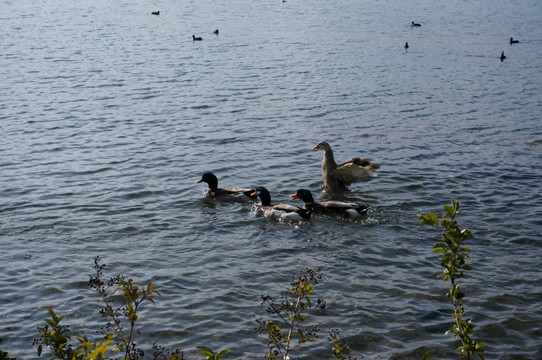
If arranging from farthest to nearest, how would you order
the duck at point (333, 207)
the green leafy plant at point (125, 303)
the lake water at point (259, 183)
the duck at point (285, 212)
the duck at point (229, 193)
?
the duck at point (229, 193) → the duck at point (285, 212) → the duck at point (333, 207) → the lake water at point (259, 183) → the green leafy plant at point (125, 303)

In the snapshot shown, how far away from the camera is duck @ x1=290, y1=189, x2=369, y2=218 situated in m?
13.0

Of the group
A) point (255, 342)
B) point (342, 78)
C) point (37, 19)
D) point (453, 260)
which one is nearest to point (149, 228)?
point (255, 342)

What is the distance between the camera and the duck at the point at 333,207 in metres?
13.0

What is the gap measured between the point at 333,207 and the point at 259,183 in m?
2.95

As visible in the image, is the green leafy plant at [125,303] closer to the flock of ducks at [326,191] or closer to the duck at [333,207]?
the flock of ducks at [326,191]

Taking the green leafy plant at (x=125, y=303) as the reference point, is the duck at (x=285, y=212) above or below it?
below

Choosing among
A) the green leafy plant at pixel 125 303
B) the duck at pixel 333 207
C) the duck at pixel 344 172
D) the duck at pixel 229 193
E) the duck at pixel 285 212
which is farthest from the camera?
the duck at pixel 344 172

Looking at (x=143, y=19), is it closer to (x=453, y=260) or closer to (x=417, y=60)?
(x=417, y=60)

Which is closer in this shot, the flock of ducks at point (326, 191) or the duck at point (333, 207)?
the duck at point (333, 207)

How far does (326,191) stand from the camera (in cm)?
1537

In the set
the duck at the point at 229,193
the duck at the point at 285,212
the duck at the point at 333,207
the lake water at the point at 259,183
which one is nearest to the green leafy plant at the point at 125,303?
the lake water at the point at 259,183

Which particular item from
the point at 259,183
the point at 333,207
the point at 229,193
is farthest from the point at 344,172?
the point at 229,193

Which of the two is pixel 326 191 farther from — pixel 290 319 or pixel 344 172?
pixel 290 319

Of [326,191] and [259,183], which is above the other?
[259,183]
